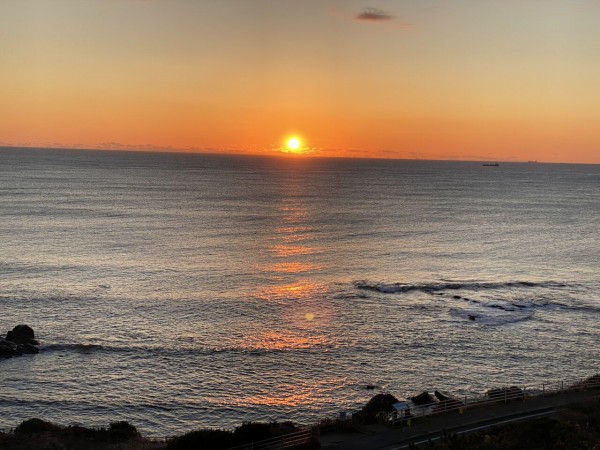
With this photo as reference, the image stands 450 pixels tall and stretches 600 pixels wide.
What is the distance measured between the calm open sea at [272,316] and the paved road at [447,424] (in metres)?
9.54

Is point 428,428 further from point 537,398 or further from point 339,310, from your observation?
point 339,310

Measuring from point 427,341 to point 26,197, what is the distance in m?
143

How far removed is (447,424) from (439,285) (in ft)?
154

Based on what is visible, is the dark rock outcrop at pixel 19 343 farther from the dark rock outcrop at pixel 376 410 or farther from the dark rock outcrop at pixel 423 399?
the dark rock outcrop at pixel 423 399

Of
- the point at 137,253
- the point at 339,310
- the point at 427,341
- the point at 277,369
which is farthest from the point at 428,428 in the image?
the point at 137,253

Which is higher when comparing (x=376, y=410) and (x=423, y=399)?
(x=376, y=410)

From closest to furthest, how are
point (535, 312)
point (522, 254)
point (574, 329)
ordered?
point (574, 329) < point (535, 312) < point (522, 254)

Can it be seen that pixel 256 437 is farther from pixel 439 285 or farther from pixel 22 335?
pixel 439 285

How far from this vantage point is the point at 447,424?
3438 centimetres

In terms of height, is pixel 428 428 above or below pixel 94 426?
above

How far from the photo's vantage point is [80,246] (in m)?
101

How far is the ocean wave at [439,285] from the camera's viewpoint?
77.1 metres

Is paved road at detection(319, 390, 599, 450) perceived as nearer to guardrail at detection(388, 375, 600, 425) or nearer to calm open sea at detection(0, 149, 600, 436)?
guardrail at detection(388, 375, 600, 425)

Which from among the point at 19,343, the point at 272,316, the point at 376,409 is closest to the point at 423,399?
the point at 376,409
